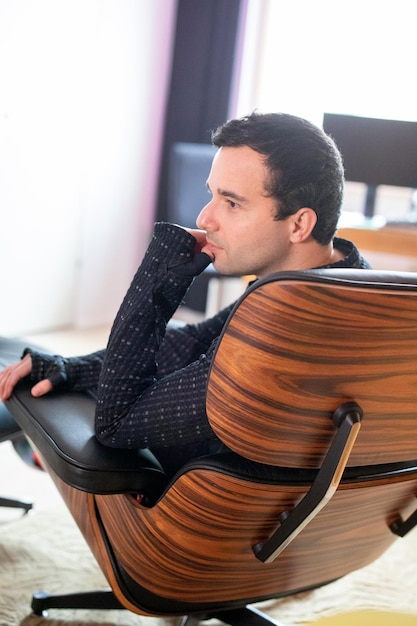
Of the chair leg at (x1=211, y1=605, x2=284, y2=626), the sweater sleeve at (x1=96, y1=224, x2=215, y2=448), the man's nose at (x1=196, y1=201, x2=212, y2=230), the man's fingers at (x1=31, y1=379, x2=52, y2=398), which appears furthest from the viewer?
the chair leg at (x1=211, y1=605, x2=284, y2=626)

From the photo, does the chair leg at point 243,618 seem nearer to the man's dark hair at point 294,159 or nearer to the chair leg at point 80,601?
the chair leg at point 80,601

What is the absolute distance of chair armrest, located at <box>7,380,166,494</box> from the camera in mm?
1248

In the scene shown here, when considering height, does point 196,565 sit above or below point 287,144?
below

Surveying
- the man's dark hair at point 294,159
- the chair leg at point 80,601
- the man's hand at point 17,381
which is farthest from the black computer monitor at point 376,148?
the chair leg at point 80,601

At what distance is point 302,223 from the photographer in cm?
133

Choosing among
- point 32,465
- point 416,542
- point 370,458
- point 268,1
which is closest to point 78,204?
point 268,1

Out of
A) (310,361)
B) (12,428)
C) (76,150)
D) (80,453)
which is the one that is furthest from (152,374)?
(76,150)

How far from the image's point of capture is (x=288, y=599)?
1.88 metres

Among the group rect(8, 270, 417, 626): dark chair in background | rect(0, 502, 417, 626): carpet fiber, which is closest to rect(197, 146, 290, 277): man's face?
rect(8, 270, 417, 626): dark chair in background

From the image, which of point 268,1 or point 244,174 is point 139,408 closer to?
point 244,174

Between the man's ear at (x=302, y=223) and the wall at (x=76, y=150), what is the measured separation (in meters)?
2.43

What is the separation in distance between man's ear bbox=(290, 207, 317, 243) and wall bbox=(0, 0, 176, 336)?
2.43 meters

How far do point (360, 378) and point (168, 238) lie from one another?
18.7 inches

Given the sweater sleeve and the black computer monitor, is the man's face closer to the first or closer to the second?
the sweater sleeve
